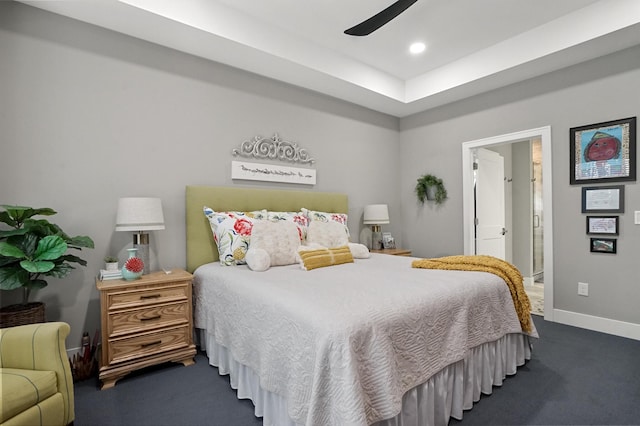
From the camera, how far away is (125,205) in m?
2.39

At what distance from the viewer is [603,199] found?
3.10 metres

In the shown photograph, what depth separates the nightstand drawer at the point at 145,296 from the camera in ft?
7.11

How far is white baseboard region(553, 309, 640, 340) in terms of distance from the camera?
9.66ft

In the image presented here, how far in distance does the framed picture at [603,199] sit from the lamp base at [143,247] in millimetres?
4101

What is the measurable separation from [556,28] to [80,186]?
439 centimetres

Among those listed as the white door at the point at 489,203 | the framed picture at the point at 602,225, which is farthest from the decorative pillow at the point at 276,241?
the framed picture at the point at 602,225

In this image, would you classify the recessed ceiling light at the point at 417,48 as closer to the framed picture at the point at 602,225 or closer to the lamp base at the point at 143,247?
the framed picture at the point at 602,225

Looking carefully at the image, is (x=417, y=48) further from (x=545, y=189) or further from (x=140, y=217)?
(x=140, y=217)

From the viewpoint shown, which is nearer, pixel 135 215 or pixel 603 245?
pixel 135 215

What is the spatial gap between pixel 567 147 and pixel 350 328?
336 cm

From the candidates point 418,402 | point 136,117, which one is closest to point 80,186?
point 136,117

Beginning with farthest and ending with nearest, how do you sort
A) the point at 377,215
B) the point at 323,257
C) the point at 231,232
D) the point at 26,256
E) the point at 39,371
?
the point at 377,215 → the point at 231,232 → the point at 323,257 → the point at 26,256 → the point at 39,371

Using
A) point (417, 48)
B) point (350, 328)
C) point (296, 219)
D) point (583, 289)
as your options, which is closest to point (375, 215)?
point (296, 219)

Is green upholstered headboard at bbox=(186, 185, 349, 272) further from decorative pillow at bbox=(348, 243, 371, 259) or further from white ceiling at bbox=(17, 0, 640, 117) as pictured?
white ceiling at bbox=(17, 0, 640, 117)
